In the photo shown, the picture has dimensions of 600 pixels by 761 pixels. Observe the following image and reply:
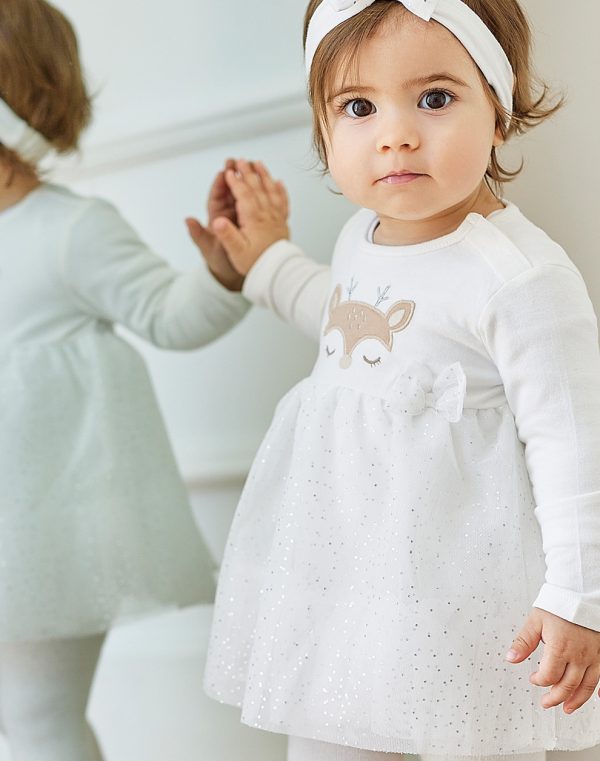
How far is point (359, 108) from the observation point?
739mm

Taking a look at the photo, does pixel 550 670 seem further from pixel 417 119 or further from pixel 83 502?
pixel 83 502

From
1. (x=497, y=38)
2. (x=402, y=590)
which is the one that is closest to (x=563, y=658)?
(x=402, y=590)

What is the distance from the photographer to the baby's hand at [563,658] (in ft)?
2.13

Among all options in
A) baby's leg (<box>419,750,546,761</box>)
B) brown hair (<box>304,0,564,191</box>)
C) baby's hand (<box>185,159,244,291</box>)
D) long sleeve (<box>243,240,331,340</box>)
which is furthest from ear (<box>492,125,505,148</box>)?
baby's leg (<box>419,750,546,761</box>)

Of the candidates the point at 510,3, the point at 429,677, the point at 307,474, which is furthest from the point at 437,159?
the point at 429,677

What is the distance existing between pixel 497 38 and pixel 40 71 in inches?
19.5

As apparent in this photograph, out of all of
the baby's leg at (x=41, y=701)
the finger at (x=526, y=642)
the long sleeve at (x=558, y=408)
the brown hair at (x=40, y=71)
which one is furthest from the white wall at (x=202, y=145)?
the finger at (x=526, y=642)

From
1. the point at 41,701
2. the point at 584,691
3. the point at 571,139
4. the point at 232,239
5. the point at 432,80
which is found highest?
the point at 432,80

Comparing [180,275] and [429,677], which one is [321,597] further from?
[180,275]

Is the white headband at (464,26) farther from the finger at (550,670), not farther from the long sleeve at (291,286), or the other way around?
the finger at (550,670)

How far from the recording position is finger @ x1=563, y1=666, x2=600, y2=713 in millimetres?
653

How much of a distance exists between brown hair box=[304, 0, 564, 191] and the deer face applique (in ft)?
0.44

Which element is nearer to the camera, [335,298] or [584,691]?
[584,691]

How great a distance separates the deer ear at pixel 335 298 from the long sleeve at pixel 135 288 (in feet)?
0.67
